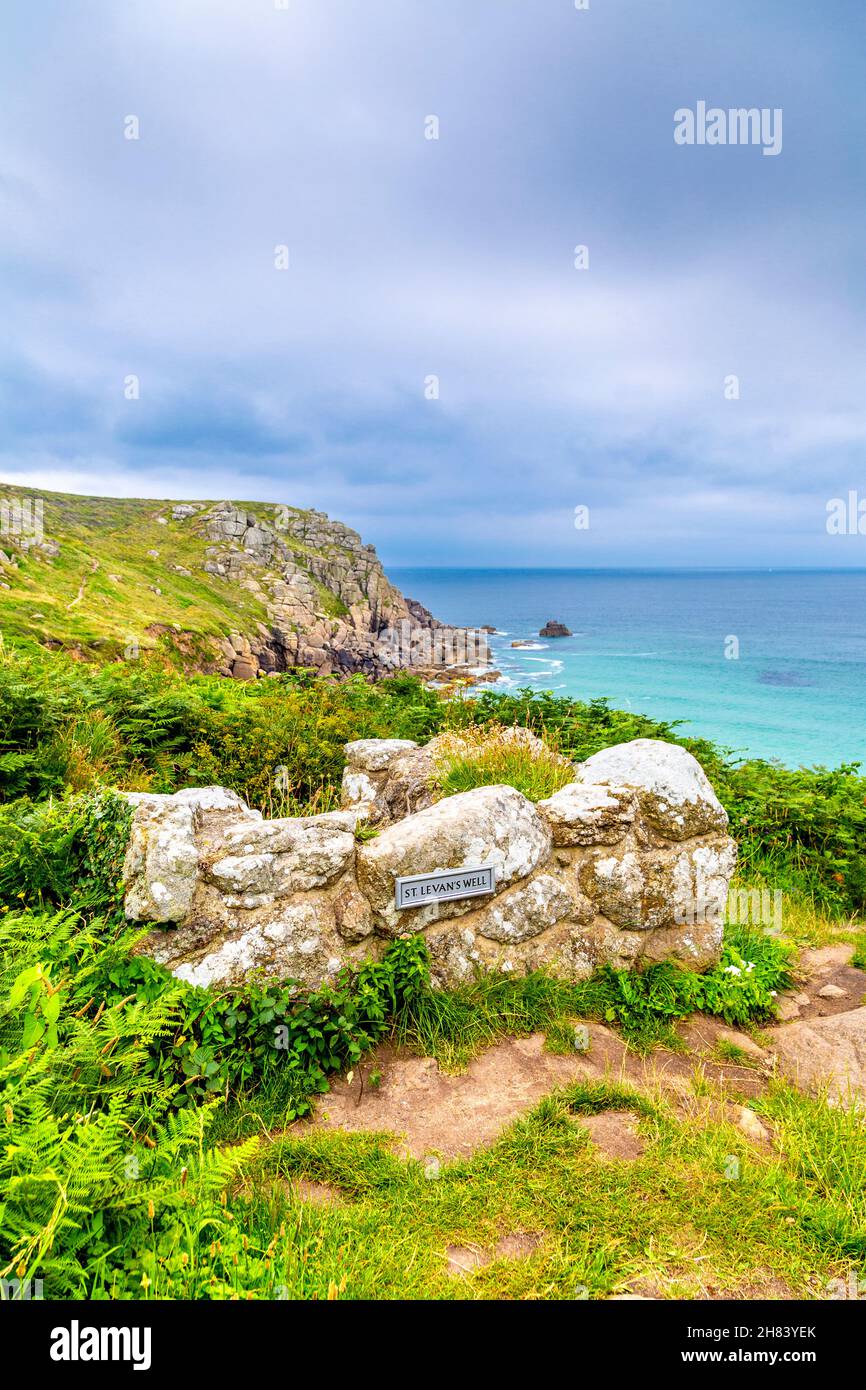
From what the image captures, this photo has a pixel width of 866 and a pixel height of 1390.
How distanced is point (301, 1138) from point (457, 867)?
2.09 metres

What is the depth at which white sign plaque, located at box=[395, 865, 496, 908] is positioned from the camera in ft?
16.3

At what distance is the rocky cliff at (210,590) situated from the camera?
44.0 metres

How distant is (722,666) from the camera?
3147 inches

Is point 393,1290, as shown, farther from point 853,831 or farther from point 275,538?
point 275,538

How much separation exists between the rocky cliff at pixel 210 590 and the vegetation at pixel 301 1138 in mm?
20010

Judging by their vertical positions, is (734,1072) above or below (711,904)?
below

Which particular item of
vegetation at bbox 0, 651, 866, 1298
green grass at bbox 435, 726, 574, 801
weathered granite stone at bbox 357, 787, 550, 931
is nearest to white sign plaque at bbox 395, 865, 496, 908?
weathered granite stone at bbox 357, 787, 550, 931

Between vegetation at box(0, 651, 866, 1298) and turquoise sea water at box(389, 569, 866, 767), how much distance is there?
741 cm

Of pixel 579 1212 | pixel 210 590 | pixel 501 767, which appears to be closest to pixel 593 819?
pixel 501 767

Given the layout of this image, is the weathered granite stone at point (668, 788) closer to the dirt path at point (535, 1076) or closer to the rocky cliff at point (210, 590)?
the dirt path at point (535, 1076)

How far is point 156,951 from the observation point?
446cm

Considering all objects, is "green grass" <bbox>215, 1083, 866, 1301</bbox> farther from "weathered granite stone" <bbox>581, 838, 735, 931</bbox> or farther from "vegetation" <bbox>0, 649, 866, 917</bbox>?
"vegetation" <bbox>0, 649, 866, 917</bbox>
